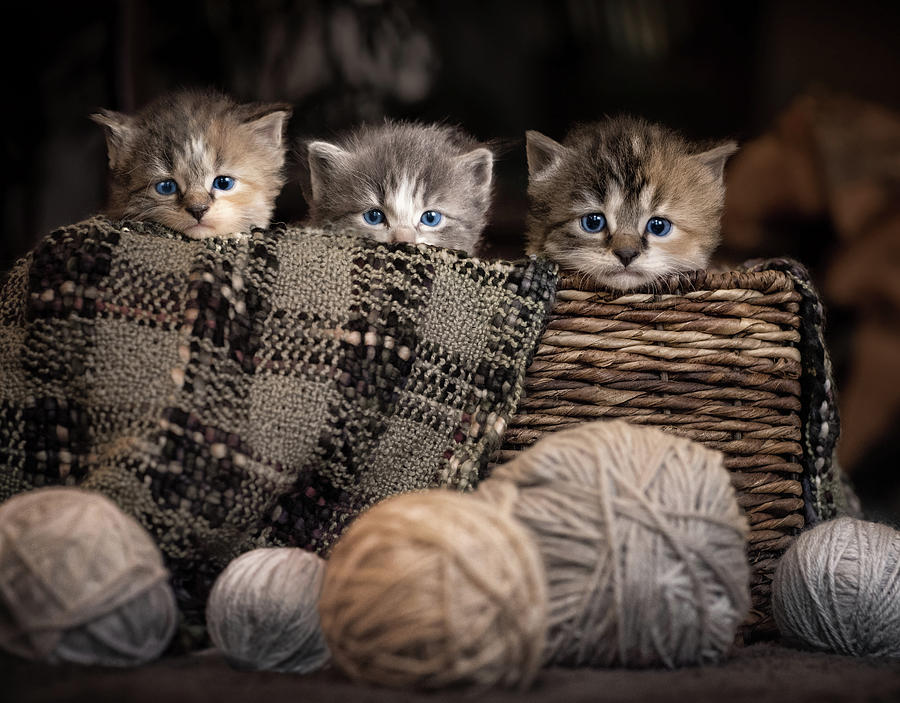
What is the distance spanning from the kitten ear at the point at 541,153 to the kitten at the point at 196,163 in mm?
424

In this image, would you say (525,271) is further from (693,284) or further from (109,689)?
(109,689)

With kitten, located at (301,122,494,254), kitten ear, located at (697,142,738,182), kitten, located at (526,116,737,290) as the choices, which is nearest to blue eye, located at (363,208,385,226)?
kitten, located at (301,122,494,254)

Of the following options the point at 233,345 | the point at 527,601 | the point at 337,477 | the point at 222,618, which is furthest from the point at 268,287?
the point at 527,601

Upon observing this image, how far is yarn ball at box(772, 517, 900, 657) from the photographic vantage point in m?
0.92

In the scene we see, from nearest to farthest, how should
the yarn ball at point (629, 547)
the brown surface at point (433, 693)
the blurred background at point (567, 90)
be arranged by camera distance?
1. the brown surface at point (433, 693)
2. the yarn ball at point (629, 547)
3. the blurred background at point (567, 90)

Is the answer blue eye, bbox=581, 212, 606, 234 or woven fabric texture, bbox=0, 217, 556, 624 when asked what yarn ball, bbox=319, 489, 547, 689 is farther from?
blue eye, bbox=581, 212, 606, 234

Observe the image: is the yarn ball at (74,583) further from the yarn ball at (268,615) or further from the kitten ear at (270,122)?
the kitten ear at (270,122)

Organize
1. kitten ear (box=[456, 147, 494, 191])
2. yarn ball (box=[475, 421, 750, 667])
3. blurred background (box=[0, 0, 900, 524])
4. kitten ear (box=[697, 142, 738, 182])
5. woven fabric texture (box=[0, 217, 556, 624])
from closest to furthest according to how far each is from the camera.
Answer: yarn ball (box=[475, 421, 750, 667]), woven fabric texture (box=[0, 217, 556, 624]), kitten ear (box=[697, 142, 738, 182]), kitten ear (box=[456, 147, 494, 191]), blurred background (box=[0, 0, 900, 524])

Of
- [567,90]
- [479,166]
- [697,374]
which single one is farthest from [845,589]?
[567,90]

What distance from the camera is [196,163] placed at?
4.00ft

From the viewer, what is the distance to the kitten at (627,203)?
1166mm

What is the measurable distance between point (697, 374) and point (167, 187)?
842 millimetres

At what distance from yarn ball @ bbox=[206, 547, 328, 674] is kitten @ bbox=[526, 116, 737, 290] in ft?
1.97

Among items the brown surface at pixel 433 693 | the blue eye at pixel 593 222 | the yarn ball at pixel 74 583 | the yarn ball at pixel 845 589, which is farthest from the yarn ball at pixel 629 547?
the blue eye at pixel 593 222
